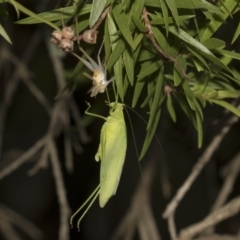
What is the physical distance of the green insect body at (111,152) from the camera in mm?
596

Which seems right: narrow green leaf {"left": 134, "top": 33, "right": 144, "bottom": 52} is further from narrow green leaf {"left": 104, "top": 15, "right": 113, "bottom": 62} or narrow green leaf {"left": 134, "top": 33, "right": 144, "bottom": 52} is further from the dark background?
the dark background

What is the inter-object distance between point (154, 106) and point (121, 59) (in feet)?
0.18

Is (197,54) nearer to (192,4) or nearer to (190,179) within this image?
(192,4)

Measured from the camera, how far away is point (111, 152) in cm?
60

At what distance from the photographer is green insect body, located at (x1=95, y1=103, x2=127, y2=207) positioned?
1.96 ft

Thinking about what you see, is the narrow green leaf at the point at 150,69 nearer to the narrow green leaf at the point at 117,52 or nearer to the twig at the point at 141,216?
the narrow green leaf at the point at 117,52

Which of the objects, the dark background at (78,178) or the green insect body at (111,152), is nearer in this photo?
the green insect body at (111,152)

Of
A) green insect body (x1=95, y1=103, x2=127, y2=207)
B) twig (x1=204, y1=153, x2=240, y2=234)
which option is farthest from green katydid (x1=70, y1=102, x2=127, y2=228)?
twig (x1=204, y1=153, x2=240, y2=234)

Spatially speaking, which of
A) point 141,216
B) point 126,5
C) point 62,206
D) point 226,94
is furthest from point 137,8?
point 141,216

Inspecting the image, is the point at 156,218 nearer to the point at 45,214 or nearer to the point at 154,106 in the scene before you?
the point at 45,214

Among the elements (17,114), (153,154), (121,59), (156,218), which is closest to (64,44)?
(121,59)

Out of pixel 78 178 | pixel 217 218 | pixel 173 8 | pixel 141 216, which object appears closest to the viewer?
pixel 173 8

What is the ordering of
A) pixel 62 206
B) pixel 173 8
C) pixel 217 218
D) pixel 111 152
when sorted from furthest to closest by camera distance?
1. pixel 62 206
2. pixel 217 218
3. pixel 111 152
4. pixel 173 8

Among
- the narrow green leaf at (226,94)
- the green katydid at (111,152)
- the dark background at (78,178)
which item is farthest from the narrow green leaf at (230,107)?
the dark background at (78,178)
